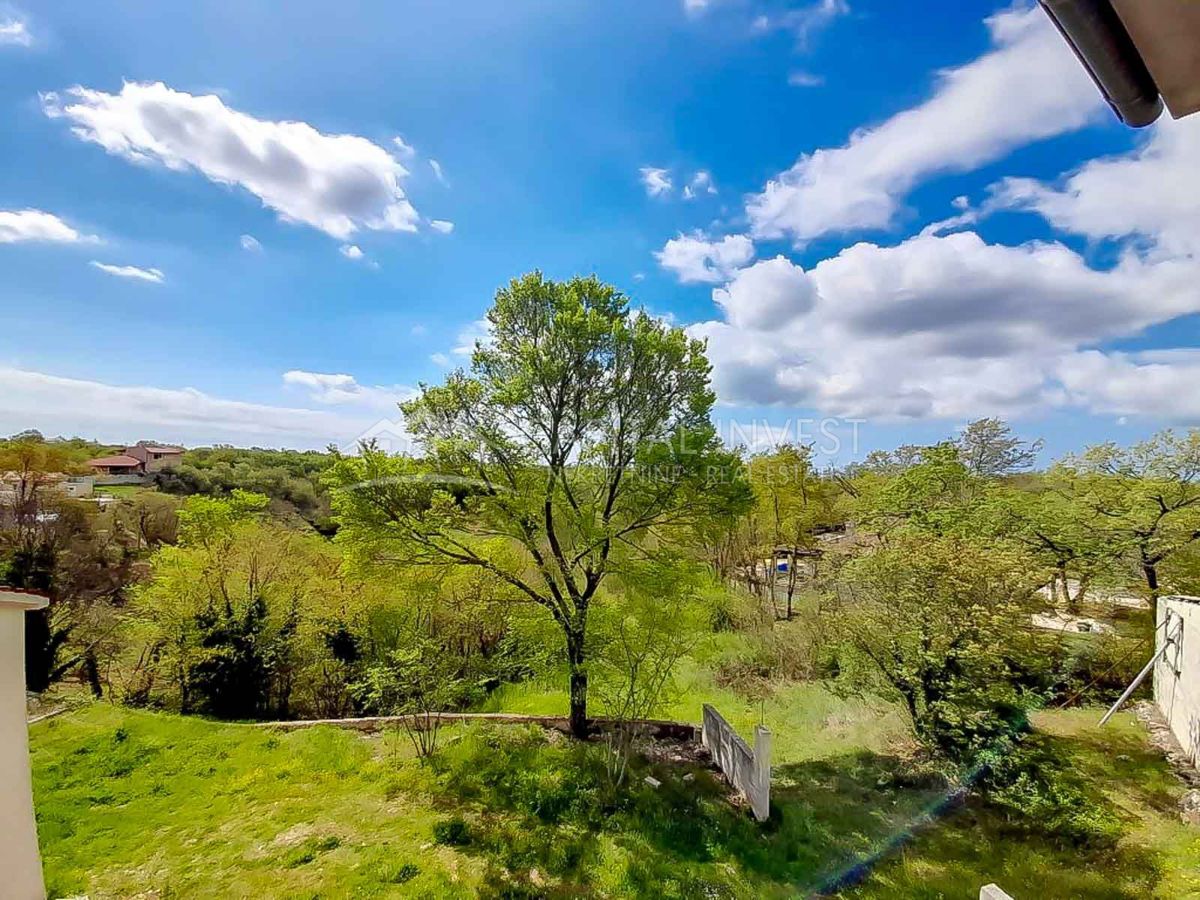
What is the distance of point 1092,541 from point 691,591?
29.2 ft

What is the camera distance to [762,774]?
6113 mm

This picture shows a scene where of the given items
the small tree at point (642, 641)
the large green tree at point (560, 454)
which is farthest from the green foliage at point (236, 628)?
the small tree at point (642, 641)

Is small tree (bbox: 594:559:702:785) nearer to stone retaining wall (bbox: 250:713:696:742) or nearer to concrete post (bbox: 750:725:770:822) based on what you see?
stone retaining wall (bbox: 250:713:696:742)

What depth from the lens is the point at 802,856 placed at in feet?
18.0

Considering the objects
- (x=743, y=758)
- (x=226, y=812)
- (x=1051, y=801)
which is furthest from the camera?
(x=743, y=758)

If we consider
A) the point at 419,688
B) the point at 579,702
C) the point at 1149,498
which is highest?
the point at 1149,498

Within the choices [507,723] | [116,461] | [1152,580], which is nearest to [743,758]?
[507,723]

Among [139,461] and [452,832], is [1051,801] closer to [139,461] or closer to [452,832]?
[452,832]

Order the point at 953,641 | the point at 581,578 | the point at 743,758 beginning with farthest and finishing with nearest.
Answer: the point at 581,578 < the point at 743,758 < the point at 953,641

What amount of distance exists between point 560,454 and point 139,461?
85.0 ft

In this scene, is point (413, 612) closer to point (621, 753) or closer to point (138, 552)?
point (621, 753)

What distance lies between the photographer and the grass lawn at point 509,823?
192 inches

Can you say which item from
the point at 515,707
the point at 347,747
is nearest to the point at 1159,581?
the point at 515,707

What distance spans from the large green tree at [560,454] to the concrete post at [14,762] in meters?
4.04
